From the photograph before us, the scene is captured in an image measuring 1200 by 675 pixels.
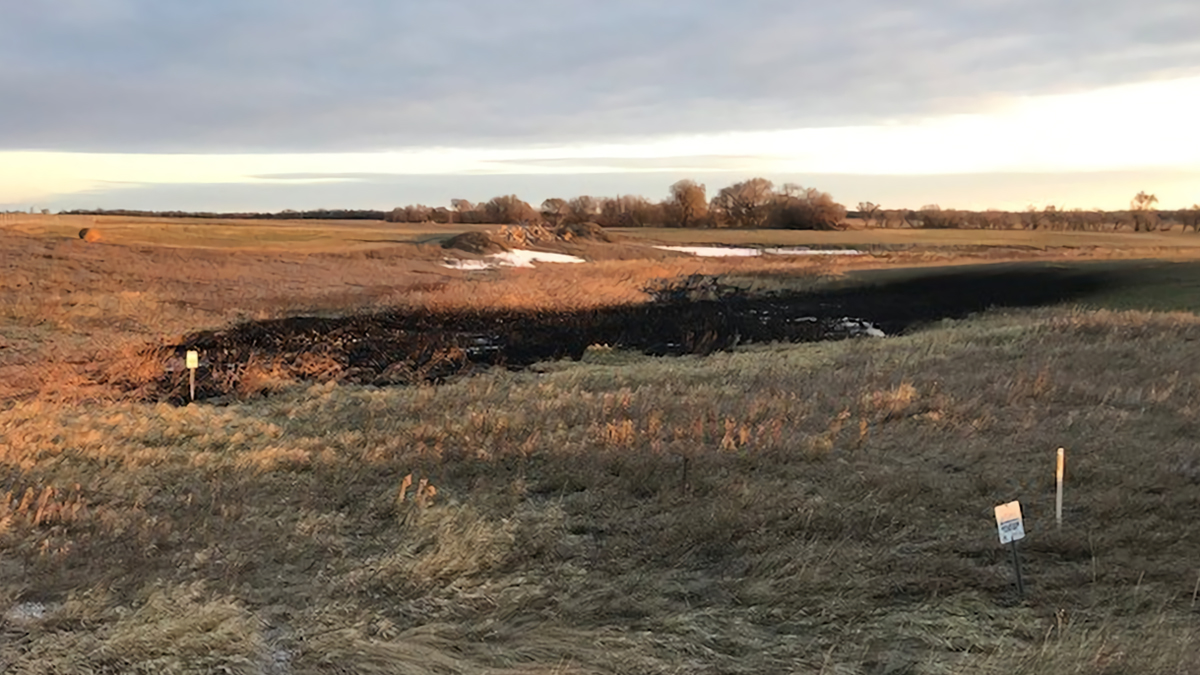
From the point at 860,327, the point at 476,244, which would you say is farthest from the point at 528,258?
the point at 860,327

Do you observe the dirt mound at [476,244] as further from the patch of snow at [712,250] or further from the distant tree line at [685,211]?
the distant tree line at [685,211]

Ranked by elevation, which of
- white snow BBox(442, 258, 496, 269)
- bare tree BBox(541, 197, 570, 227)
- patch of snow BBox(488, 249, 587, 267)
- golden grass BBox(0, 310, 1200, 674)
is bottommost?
golden grass BBox(0, 310, 1200, 674)

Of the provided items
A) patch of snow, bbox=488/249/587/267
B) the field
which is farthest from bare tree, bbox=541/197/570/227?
the field

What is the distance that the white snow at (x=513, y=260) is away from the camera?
159 ft

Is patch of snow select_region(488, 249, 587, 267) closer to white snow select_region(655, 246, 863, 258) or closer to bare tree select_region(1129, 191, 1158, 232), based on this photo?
white snow select_region(655, 246, 863, 258)

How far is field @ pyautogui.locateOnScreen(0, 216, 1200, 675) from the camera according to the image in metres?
4.61

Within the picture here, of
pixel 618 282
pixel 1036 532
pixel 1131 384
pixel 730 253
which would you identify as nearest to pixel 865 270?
pixel 618 282

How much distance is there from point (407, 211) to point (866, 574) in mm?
125544

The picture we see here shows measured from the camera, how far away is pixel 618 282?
3631 cm

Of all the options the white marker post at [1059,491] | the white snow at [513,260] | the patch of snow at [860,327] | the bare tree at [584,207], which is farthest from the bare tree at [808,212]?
the white marker post at [1059,491]

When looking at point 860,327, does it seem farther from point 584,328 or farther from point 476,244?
point 476,244

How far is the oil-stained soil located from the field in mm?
2026

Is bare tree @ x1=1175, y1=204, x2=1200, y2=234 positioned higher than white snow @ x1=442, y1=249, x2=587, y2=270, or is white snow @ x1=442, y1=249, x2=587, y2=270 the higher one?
bare tree @ x1=1175, y1=204, x2=1200, y2=234

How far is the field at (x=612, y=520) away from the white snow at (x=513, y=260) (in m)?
33.2
